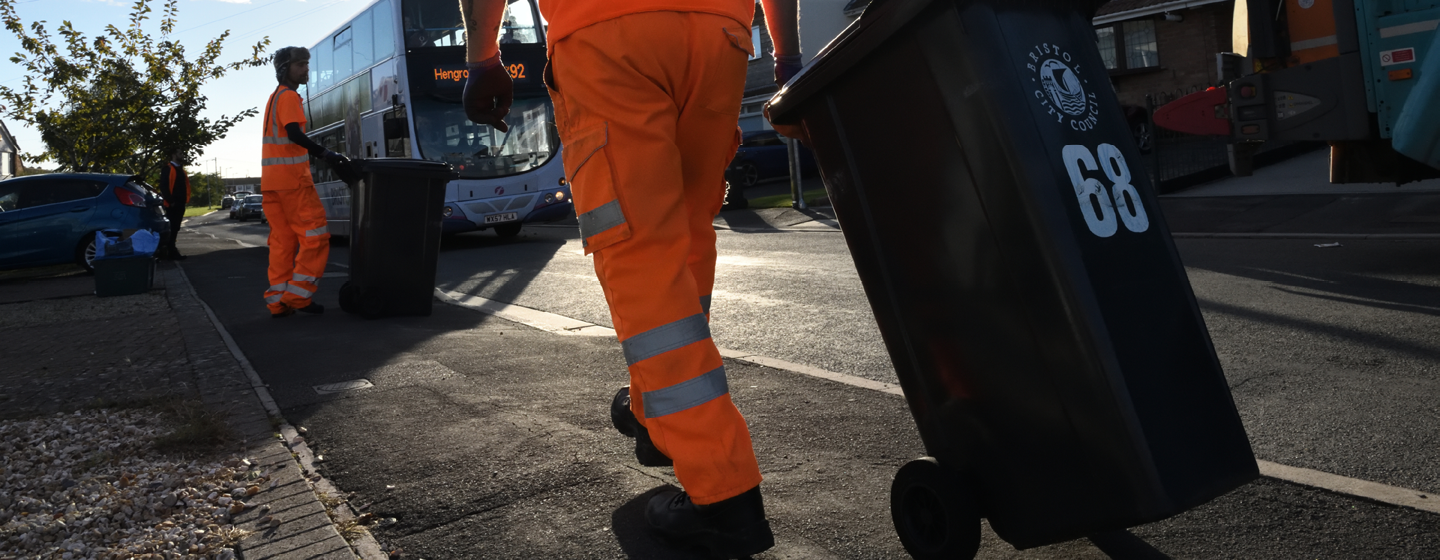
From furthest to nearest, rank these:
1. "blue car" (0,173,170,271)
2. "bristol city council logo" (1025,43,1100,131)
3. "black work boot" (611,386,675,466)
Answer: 1. "blue car" (0,173,170,271)
2. "black work boot" (611,386,675,466)
3. "bristol city council logo" (1025,43,1100,131)

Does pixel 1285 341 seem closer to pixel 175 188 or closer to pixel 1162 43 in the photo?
pixel 175 188

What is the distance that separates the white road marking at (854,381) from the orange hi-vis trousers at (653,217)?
1.47 meters

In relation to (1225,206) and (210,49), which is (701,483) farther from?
(210,49)

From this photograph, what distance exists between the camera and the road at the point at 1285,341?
2.55 m

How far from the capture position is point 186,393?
4773mm

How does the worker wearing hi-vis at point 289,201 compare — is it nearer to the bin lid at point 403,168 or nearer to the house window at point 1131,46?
the bin lid at point 403,168

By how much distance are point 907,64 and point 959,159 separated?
0.71 ft

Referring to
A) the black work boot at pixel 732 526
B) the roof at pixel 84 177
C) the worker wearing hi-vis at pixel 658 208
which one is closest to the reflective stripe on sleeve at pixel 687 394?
the worker wearing hi-vis at pixel 658 208

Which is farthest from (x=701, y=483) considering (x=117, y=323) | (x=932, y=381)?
(x=117, y=323)

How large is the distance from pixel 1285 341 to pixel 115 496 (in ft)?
14.9

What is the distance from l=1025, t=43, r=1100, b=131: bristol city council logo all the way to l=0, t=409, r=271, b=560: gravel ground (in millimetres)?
2068

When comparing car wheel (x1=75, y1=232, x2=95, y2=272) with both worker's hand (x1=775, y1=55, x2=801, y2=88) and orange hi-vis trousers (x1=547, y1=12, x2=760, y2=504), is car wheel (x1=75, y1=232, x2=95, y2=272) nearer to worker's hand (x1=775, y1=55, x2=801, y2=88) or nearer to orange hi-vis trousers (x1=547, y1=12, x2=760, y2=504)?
worker's hand (x1=775, y1=55, x2=801, y2=88)

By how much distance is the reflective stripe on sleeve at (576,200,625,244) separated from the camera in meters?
2.26

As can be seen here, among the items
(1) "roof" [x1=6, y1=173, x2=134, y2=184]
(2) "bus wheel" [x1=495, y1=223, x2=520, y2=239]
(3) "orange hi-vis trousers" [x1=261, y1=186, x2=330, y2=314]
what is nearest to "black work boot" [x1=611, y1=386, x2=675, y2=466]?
(3) "orange hi-vis trousers" [x1=261, y1=186, x2=330, y2=314]
